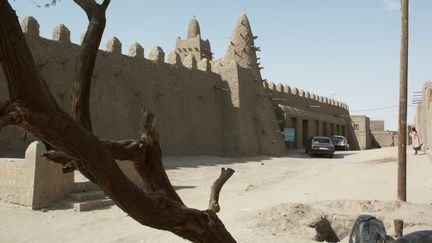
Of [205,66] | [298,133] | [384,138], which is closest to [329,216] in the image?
[205,66]

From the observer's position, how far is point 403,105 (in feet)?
29.8

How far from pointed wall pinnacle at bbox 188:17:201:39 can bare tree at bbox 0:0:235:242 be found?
37.4m

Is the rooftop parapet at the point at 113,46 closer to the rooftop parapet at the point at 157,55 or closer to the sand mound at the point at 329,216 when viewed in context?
the rooftop parapet at the point at 157,55

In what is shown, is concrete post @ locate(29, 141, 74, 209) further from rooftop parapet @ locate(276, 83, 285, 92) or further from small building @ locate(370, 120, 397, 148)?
small building @ locate(370, 120, 397, 148)

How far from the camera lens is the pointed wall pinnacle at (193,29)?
131ft

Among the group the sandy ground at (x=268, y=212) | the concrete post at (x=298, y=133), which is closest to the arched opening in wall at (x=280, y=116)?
the concrete post at (x=298, y=133)

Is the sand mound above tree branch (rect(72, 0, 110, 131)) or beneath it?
beneath

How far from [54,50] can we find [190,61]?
906 cm

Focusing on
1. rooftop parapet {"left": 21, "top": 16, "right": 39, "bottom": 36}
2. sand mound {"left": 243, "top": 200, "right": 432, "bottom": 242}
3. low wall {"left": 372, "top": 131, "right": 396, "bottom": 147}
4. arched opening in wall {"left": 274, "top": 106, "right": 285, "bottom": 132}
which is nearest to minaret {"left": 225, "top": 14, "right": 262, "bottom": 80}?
arched opening in wall {"left": 274, "top": 106, "right": 285, "bottom": 132}

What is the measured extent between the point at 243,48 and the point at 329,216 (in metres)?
21.1

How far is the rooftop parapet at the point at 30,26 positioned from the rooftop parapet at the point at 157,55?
6.67 metres

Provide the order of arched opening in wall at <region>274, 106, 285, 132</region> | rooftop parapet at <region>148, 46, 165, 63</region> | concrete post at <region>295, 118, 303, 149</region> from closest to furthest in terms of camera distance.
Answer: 1. rooftop parapet at <region>148, 46, 165, 63</region>
2. arched opening in wall at <region>274, 106, 285, 132</region>
3. concrete post at <region>295, 118, 303, 149</region>

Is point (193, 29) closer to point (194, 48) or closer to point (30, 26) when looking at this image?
point (194, 48)

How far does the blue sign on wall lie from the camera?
3061 centimetres
